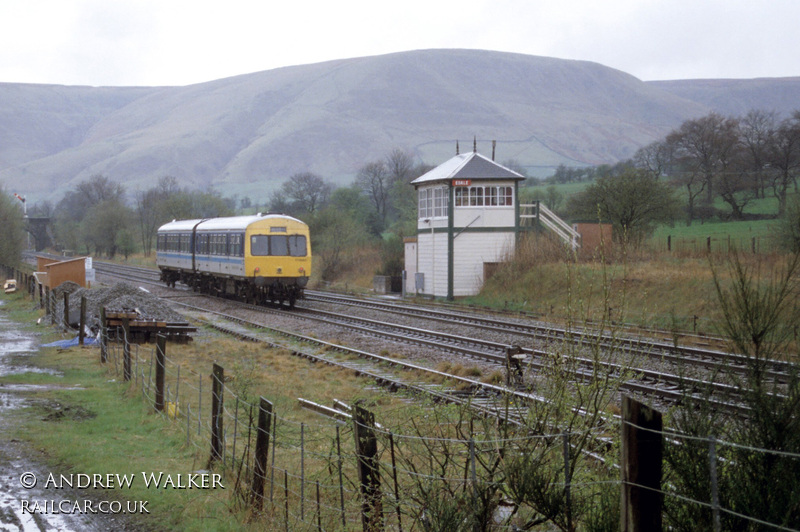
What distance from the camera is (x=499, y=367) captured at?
15.3m

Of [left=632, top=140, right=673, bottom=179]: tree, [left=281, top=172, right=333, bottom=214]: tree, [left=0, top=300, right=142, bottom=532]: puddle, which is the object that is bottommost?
[left=0, top=300, right=142, bottom=532]: puddle

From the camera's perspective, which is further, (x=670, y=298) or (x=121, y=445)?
(x=670, y=298)

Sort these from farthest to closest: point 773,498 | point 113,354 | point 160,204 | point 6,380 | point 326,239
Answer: point 160,204
point 326,239
point 113,354
point 6,380
point 773,498

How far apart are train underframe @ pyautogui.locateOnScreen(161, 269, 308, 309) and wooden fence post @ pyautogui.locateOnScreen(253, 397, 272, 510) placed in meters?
23.1

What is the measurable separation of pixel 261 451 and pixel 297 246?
79.3 ft

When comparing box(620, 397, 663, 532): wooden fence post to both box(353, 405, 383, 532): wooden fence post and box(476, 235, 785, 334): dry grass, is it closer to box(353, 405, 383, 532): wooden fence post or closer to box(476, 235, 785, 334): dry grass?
box(353, 405, 383, 532): wooden fence post

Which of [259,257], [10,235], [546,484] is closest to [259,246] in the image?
[259,257]

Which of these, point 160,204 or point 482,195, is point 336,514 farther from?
point 160,204

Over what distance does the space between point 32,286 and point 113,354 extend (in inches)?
800

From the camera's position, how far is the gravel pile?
20.6 m

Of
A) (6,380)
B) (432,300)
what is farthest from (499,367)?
(432,300)

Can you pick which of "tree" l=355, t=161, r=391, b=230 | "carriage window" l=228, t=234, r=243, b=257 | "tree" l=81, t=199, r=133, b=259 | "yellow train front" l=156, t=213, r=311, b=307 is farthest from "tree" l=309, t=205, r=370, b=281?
"tree" l=355, t=161, r=391, b=230

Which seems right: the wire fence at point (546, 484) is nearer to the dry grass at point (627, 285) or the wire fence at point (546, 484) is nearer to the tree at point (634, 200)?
the dry grass at point (627, 285)

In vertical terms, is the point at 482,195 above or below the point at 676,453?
above
